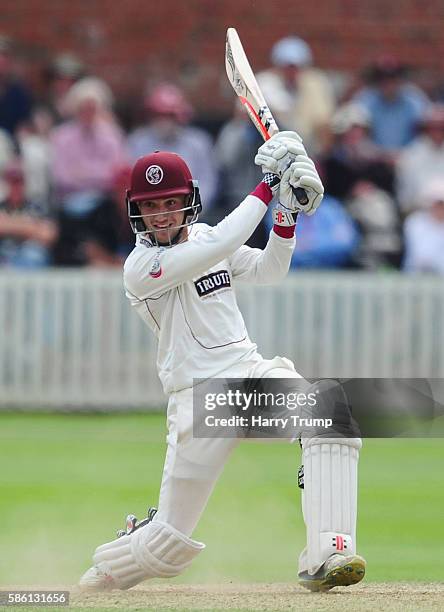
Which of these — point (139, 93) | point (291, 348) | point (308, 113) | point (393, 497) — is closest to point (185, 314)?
point (393, 497)

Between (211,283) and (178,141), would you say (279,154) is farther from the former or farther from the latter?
(178,141)

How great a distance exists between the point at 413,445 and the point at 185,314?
530cm

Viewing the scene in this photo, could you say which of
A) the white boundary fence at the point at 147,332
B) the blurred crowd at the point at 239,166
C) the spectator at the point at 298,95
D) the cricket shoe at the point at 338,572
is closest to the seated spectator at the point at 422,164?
the blurred crowd at the point at 239,166

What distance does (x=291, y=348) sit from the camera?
1210 cm

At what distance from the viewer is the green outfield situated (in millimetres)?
7133

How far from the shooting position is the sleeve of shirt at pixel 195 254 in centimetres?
581

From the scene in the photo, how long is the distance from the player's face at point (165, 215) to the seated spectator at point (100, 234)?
248 inches

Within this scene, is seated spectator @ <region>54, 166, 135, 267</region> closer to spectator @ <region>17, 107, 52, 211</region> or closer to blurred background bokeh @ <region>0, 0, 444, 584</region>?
blurred background bokeh @ <region>0, 0, 444, 584</region>

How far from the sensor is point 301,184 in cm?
580

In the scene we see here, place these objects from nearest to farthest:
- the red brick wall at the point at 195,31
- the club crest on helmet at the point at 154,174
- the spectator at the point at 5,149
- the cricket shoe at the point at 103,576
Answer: the club crest on helmet at the point at 154,174 < the cricket shoe at the point at 103,576 < the spectator at the point at 5,149 < the red brick wall at the point at 195,31

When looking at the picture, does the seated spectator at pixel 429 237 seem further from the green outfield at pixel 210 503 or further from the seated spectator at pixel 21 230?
the seated spectator at pixel 21 230

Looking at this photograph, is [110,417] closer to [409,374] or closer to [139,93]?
[409,374]

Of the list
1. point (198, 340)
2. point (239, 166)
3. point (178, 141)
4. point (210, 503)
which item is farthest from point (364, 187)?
point (198, 340)

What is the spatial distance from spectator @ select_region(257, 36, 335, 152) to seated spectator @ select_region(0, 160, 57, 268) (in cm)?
236
